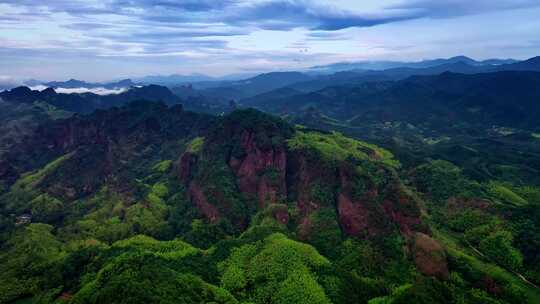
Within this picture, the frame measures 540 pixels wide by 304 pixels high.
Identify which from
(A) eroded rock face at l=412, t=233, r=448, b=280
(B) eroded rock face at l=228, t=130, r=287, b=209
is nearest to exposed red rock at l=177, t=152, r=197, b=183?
(B) eroded rock face at l=228, t=130, r=287, b=209

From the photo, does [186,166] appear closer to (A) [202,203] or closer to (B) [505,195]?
(A) [202,203]

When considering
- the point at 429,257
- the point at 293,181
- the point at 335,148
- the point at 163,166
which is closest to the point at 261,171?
the point at 293,181

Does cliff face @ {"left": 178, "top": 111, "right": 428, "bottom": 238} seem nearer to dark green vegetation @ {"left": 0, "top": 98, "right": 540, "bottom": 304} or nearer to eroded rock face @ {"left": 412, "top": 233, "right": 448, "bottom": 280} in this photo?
dark green vegetation @ {"left": 0, "top": 98, "right": 540, "bottom": 304}

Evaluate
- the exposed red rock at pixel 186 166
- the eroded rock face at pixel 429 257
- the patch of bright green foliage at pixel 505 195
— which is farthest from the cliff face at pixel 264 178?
the patch of bright green foliage at pixel 505 195

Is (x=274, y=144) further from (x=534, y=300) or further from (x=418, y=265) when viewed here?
(x=534, y=300)

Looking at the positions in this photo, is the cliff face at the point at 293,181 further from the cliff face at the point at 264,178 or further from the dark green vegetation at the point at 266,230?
the dark green vegetation at the point at 266,230

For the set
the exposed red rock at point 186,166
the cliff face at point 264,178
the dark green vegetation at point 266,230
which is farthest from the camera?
the exposed red rock at point 186,166
